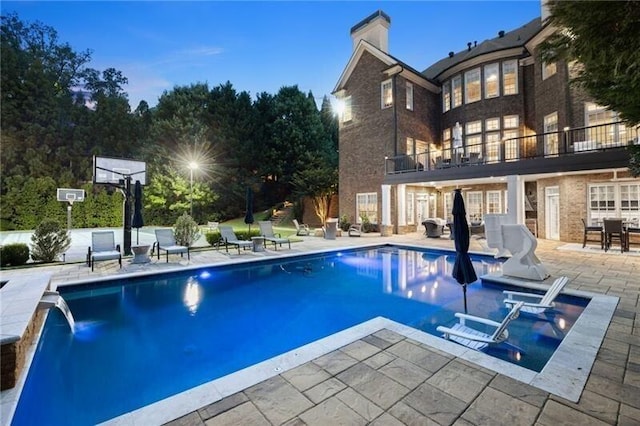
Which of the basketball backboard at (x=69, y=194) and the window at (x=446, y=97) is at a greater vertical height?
the window at (x=446, y=97)

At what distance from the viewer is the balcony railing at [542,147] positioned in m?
10.8

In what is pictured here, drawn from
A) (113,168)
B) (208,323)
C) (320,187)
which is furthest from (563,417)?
(320,187)

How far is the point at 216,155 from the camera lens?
91.8 feet

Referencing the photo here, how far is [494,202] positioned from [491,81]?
6.54 meters

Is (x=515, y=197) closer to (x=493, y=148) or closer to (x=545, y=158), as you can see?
(x=545, y=158)

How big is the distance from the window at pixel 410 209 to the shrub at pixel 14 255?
16.0 meters

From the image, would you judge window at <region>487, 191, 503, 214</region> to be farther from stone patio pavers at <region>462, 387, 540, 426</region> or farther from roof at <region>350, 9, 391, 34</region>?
stone patio pavers at <region>462, 387, 540, 426</region>

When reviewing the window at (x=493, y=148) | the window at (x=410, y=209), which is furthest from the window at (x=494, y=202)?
the window at (x=410, y=209)

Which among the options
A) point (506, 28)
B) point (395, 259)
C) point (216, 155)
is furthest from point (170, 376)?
point (216, 155)

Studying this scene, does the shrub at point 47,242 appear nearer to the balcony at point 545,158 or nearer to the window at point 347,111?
the balcony at point 545,158

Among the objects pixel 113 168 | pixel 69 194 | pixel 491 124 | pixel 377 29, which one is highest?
pixel 377 29

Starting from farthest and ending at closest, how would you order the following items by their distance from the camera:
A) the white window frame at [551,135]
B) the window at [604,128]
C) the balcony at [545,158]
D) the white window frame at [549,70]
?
the white window frame at [551,135], the white window frame at [549,70], the window at [604,128], the balcony at [545,158]

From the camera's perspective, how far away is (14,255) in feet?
27.4

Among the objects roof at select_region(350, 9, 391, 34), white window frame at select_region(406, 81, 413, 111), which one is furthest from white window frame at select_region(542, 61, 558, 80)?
roof at select_region(350, 9, 391, 34)
